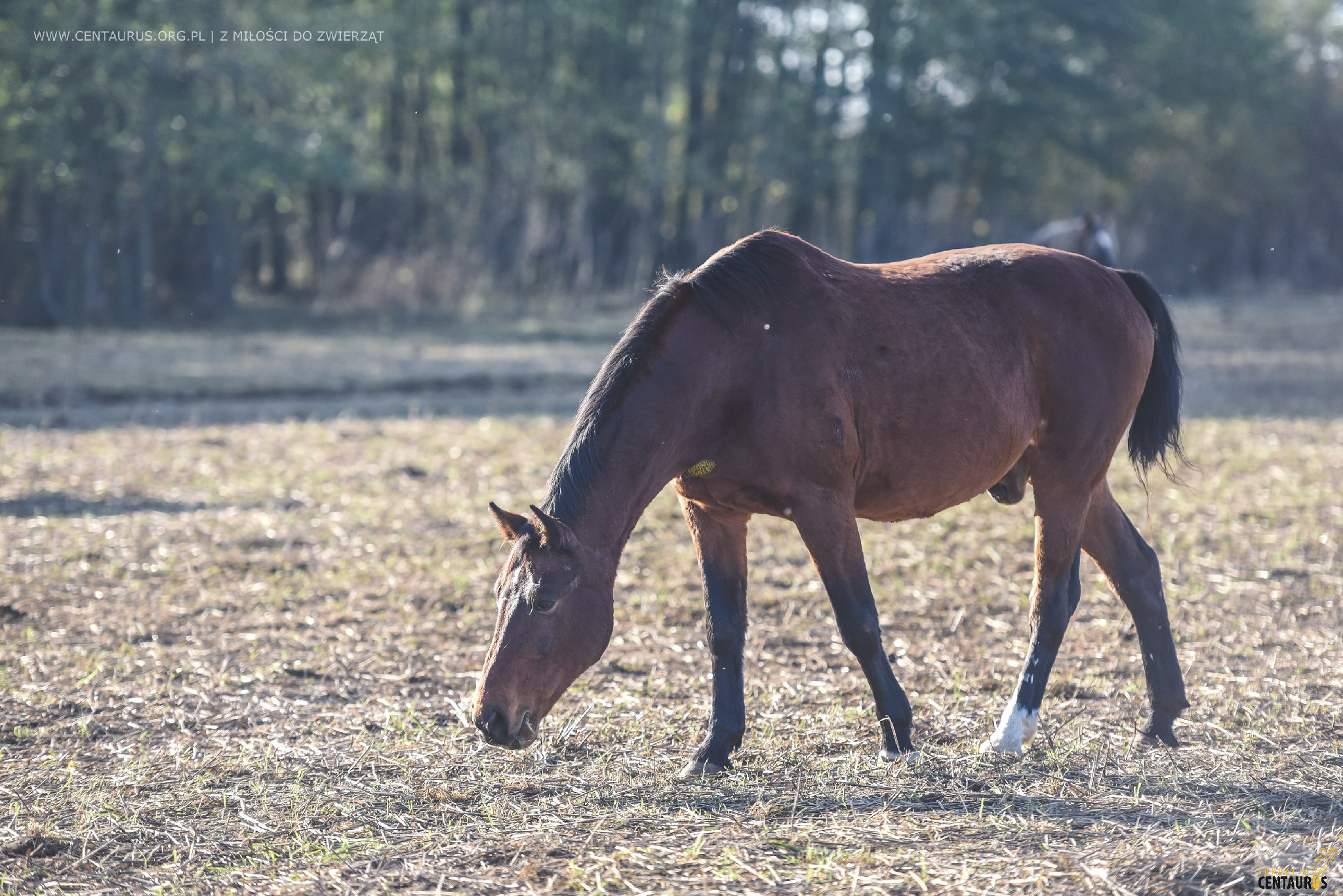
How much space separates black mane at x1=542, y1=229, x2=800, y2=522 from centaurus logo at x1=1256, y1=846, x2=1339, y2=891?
7.38ft

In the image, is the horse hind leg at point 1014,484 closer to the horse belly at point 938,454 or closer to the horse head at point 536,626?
the horse belly at point 938,454

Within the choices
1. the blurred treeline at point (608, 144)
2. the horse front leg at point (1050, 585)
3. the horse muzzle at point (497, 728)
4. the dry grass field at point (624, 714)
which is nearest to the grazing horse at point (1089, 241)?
the dry grass field at point (624, 714)

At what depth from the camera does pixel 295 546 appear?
25.2ft

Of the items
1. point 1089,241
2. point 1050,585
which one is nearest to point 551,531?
point 1050,585

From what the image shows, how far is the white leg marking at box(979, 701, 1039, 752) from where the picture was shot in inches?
167

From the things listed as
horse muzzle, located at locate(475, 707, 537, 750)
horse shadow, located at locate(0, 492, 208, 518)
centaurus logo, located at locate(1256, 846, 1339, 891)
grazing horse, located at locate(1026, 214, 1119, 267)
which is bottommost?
horse shadow, located at locate(0, 492, 208, 518)

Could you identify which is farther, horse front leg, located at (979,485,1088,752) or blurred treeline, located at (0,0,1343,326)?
blurred treeline, located at (0,0,1343,326)

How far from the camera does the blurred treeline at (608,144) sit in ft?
76.6

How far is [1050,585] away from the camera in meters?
4.54

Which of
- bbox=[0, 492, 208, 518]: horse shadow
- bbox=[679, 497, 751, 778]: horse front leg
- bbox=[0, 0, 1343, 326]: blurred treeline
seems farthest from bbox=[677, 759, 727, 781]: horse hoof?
A: bbox=[0, 0, 1343, 326]: blurred treeline

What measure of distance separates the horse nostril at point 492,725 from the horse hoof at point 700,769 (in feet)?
2.55

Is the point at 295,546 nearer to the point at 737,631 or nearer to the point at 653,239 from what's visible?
the point at 737,631

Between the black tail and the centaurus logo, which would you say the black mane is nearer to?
the black tail

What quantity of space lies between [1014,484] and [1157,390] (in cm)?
77
